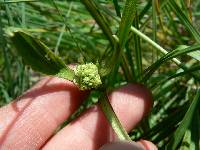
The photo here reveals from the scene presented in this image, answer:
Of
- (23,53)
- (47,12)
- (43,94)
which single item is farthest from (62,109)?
(47,12)

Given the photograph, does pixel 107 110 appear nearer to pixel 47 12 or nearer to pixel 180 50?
pixel 180 50

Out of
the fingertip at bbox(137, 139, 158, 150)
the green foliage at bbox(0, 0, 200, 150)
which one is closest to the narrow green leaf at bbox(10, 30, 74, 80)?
the green foliage at bbox(0, 0, 200, 150)

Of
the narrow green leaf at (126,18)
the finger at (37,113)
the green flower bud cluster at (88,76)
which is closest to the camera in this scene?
the narrow green leaf at (126,18)

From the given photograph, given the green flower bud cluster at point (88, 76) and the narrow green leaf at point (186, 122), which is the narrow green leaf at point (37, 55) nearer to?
the green flower bud cluster at point (88, 76)

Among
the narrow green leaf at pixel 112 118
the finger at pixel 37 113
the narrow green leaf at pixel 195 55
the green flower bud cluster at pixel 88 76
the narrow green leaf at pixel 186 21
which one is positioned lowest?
the finger at pixel 37 113

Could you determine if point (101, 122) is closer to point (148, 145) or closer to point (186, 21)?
point (148, 145)

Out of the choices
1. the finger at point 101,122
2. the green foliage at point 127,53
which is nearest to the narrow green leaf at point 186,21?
the green foliage at point 127,53
